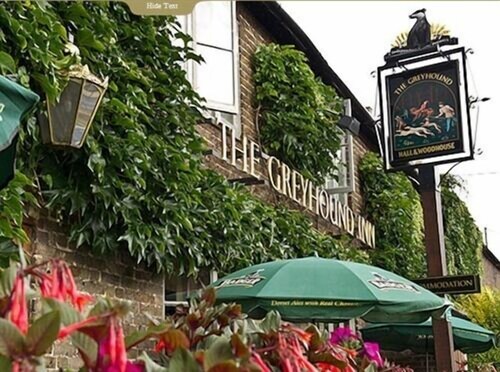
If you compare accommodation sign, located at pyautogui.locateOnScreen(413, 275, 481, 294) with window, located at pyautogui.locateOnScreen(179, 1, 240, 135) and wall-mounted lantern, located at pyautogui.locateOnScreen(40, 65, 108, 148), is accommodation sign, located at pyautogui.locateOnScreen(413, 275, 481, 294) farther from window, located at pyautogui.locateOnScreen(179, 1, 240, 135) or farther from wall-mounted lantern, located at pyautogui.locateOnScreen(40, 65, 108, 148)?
wall-mounted lantern, located at pyautogui.locateOnScreen(40, 65, 108, 148)

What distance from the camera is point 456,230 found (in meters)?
17.2

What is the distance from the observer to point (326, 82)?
1196cm

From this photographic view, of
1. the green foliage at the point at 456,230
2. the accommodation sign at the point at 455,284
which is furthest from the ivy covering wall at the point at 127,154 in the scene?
the green foliage at the point at 456,230

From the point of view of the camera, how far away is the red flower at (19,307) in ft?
4.64

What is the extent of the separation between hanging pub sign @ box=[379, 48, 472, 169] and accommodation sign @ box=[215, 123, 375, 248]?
1644mm

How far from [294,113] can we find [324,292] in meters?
4.96

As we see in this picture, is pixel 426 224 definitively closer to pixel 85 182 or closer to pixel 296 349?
pixel 85 182

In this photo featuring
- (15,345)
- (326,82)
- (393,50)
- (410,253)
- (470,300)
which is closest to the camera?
(15,345)

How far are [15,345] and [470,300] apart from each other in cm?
1686

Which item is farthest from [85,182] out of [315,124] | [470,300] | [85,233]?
[470,300]

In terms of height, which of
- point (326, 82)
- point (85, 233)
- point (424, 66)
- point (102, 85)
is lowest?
point (85, 233)

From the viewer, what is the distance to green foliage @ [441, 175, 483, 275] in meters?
16.7

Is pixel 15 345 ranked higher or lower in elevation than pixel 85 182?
lower

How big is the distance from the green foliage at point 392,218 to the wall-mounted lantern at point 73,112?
839 cm
